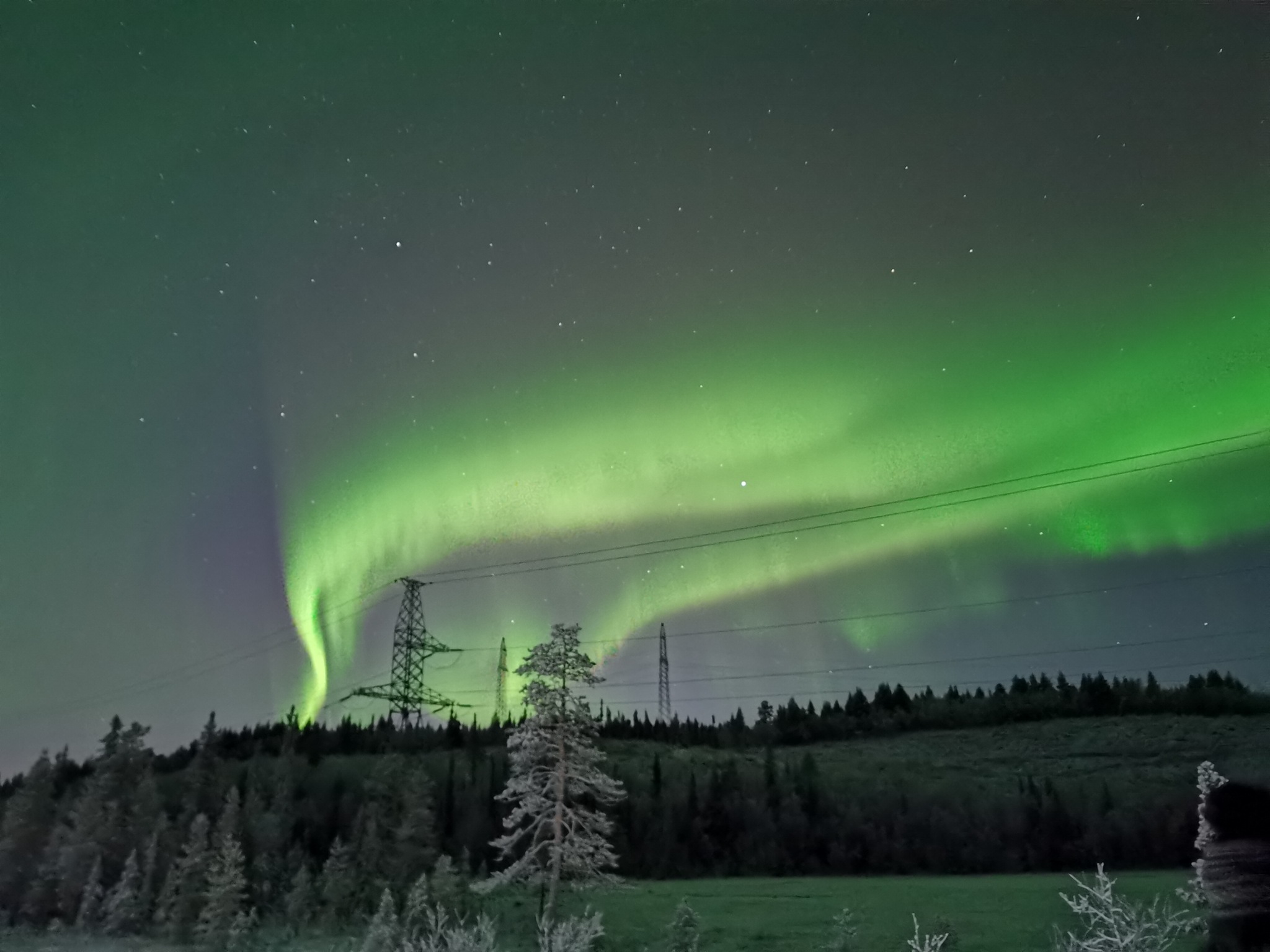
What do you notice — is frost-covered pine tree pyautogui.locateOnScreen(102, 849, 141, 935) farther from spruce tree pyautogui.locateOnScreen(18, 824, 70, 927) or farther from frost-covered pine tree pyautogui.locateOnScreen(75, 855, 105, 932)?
spruce tree pyautogui.locateOnScreen(18, 824, 70, 927)

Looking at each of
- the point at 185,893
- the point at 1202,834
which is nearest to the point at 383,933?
the point at 185,893

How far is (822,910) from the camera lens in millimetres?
20062

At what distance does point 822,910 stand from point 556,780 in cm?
643

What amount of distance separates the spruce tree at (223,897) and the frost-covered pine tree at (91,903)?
3.29 m

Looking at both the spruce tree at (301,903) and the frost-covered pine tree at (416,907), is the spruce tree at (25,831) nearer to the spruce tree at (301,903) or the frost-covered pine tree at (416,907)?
the spruce tree at (301,903)

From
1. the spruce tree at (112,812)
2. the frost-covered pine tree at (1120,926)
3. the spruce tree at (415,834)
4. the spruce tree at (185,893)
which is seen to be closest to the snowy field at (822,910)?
the frost-covered pine tree at (1120,926)

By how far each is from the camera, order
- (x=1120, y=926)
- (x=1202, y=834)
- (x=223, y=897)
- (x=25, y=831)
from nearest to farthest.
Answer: (x=1202, y=834) < (x=1120, y=926) < (x=223, y=897) < (x=25, y=831)

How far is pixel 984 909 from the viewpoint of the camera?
1931cm

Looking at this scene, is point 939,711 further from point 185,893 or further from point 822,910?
point 185,893

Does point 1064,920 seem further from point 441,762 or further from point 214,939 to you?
point 214,939

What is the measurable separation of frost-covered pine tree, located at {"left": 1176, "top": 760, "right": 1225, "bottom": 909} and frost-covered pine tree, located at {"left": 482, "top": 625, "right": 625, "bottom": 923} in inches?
418

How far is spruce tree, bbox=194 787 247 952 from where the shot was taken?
22312mm

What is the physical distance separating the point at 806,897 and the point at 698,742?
214 inches

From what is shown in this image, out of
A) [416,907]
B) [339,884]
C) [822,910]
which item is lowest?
[822,910]
